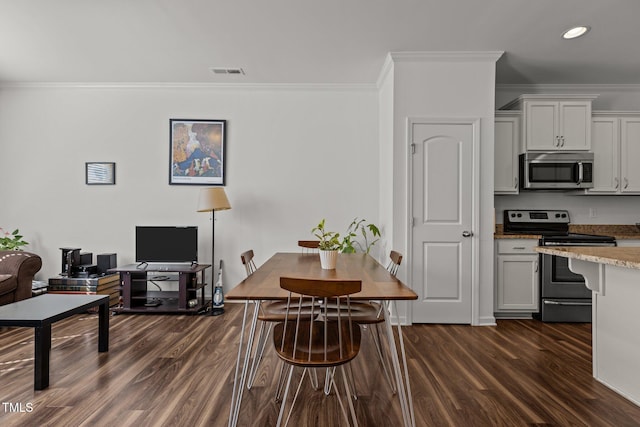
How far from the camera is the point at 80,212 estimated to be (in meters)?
4.81

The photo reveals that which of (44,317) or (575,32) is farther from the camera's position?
(575,32)

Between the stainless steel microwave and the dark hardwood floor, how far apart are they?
5.28 ft

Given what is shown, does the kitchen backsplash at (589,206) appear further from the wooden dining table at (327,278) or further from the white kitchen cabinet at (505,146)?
the wooden dining table at (327,278)

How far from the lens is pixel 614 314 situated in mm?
2438

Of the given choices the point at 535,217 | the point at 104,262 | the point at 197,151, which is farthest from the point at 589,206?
the point at 104,262

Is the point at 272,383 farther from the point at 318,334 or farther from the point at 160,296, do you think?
the point at 160,296

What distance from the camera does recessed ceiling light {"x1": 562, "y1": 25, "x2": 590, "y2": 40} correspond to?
3.30m

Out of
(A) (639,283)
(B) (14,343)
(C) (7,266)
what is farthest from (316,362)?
(C) (7,266)

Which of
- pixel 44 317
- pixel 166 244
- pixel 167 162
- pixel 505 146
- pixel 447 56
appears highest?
pixel 447 56

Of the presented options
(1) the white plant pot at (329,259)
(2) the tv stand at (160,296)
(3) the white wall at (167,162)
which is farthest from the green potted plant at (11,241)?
(1) the white plant pot at (329,259)

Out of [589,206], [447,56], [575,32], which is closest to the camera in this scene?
[575,32]

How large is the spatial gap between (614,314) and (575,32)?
2.48 m

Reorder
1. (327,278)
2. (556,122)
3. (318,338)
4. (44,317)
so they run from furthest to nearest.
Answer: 1. (556,122)
2. (44,317)
3. (327,278)
4. (318,338)

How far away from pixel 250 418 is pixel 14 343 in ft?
8.13
